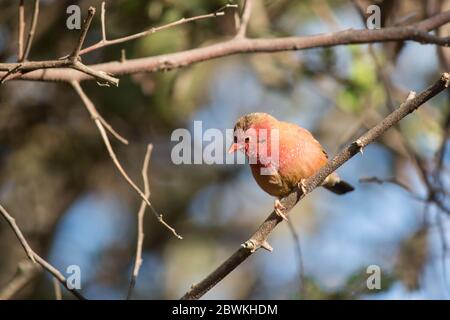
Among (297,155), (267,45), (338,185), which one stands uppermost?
(267,45)

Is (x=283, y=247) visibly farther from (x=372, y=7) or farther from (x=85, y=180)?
(x=372, y=7)

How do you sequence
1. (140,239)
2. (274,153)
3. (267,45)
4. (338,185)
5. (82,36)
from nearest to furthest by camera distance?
1. (82,36)
2. (140,239)
3. (267,45)
4. (274,153)
5. (338,185)

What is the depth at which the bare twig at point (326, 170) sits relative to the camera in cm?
276

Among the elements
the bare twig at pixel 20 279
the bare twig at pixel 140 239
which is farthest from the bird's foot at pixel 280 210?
the bare twig at pixel 20 279

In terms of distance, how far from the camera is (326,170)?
9.79 ft

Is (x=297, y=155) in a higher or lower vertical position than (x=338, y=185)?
lower

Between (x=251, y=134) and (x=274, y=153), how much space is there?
0.18 metres

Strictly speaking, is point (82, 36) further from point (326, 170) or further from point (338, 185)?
point (338, 185)

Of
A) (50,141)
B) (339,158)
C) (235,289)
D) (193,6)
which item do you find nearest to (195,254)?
(235,289)

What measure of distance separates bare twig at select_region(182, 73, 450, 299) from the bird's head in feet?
2.84

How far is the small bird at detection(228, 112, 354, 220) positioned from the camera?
4.10m

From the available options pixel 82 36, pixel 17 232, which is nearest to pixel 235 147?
pixel 17 232

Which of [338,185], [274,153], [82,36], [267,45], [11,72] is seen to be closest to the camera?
[82,36]

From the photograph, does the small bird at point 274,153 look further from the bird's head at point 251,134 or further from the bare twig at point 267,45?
the bare twig at point 267,45
